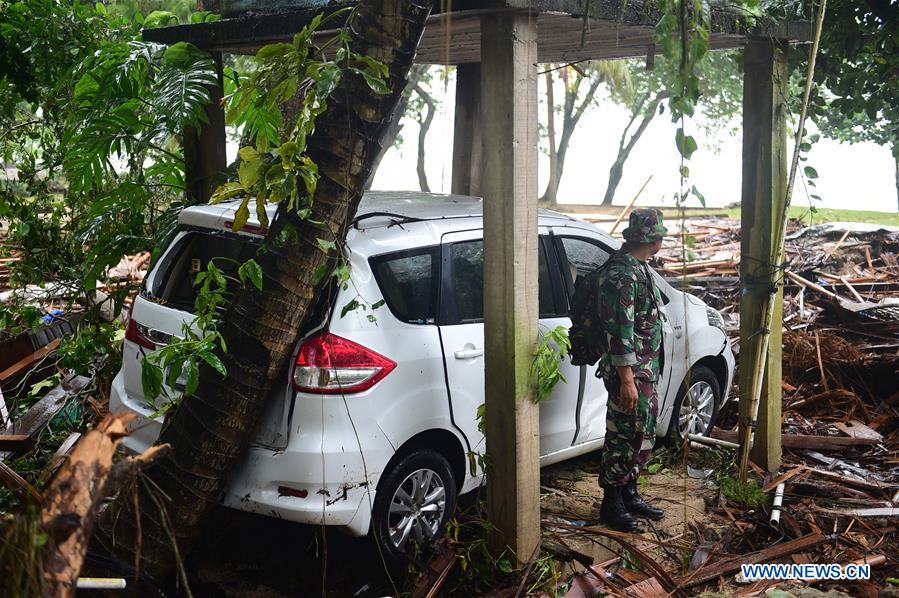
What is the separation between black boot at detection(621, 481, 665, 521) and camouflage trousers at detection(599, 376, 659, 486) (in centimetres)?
20

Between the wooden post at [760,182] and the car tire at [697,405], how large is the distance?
490 mm

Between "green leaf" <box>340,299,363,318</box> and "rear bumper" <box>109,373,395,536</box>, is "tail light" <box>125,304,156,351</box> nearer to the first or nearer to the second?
"rear bumper" <box>109,373,395,536</box>

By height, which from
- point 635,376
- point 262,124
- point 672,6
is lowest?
point 635,376

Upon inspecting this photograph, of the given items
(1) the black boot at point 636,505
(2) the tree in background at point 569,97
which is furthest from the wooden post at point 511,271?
(2) the tree in background at point 569,97

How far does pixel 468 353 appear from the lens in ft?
16.7

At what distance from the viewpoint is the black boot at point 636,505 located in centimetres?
577

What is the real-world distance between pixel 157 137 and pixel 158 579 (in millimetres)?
3127

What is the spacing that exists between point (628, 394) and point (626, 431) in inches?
11.3

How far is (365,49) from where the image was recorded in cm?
426

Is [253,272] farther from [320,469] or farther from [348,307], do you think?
[320,469]

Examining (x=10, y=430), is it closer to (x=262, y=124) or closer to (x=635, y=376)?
(x=262, y=124)

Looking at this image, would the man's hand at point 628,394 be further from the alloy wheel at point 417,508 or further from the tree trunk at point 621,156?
the tree trunk at point 621,156

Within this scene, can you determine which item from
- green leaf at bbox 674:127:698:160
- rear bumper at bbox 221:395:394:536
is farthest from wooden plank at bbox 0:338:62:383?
green leaf at bbox 674:127:698:160

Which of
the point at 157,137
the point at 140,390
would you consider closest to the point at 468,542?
the point at 140,390
